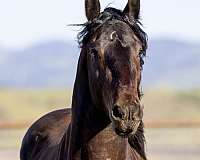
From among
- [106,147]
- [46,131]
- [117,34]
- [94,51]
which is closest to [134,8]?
[117,34]

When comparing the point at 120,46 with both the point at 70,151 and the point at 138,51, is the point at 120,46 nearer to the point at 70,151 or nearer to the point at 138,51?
the point at 138,51

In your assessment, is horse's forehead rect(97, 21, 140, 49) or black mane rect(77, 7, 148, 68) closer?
horse's forehead rect(97, 21, 140, 49)

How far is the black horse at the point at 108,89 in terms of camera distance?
6.42 m

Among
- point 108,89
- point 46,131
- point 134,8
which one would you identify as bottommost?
point 46,131

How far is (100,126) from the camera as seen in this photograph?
7176mm

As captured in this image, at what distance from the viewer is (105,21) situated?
7051 mm

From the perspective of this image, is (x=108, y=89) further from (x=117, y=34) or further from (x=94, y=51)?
(x=117, y=34)

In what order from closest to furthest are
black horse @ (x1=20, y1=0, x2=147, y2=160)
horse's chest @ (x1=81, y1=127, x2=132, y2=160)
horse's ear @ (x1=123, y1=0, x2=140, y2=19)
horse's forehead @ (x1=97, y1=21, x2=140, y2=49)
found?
black horse @ (x1=20, y1=0, x2=147, y2=160), horse's forehead @ (x1=97, y1=21, x2=140, y2=49), horse's chest @ (x1=81, y1=127, x2=132, y2=160), horse's ear @ (x1=123, y1=0, x2=140, y2=19)

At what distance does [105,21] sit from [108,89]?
729 millimetres

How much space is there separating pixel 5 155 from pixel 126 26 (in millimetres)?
14727

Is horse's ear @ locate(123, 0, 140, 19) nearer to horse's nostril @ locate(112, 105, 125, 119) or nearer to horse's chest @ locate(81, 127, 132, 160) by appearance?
horse's chest @ locate(81, 127, 132, 160)

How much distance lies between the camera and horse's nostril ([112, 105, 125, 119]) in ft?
20.6

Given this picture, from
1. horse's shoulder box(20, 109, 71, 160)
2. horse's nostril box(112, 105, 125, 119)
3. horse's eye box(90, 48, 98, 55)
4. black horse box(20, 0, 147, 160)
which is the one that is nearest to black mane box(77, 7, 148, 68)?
black horse box(20, 0, 147, 160)

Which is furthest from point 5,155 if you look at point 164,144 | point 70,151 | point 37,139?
point 70,151
